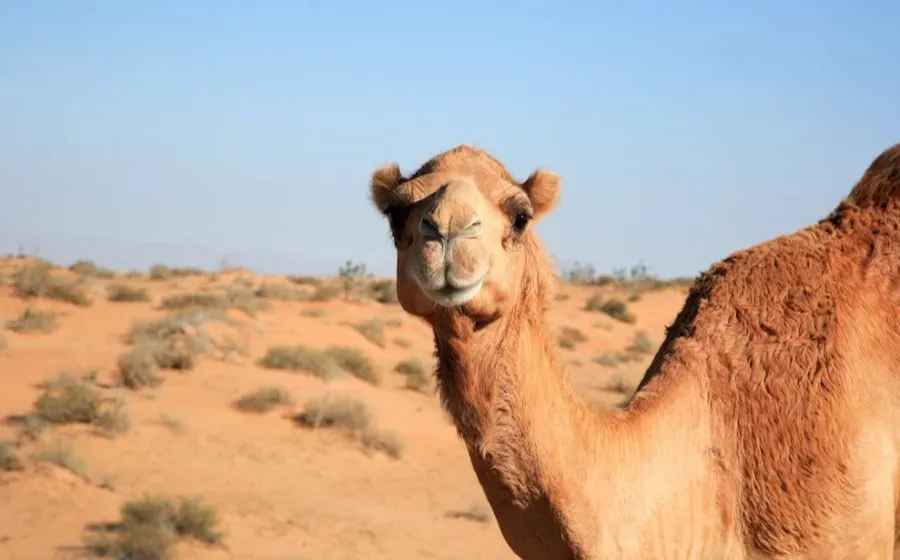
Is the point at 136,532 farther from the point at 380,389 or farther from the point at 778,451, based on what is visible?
the point at 380,389

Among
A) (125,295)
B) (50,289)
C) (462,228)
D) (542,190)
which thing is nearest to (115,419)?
(50,289)

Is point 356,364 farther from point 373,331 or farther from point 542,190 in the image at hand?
point 542,190

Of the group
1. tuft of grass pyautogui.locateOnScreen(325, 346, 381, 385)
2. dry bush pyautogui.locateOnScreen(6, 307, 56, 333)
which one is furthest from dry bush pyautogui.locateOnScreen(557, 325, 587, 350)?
dry bush pyautogui.locateOnScreen(6, 307, 56, 333)

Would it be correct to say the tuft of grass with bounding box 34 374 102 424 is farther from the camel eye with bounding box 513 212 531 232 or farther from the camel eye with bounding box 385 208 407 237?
the camel eye with bounding box 513 212 531 232

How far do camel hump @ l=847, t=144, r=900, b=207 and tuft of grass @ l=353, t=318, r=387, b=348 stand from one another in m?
18.1

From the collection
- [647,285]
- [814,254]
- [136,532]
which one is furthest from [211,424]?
[647,285]

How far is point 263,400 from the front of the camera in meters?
15.2

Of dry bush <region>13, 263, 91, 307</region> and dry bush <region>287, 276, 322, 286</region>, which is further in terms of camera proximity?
dry bush <region>287, 276, 322, 286</region>

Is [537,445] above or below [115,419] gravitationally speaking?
above

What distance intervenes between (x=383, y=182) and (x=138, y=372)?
38.9 feet

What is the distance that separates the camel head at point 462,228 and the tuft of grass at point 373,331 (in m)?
18.8

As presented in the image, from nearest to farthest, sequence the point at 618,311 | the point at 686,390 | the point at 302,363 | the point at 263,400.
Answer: the point at 686,390 → the point at 263,400 → the point at 302,363 → the point at 618,311

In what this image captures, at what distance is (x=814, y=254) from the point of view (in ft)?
15.1

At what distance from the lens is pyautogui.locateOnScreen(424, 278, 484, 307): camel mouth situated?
3.39 metres
